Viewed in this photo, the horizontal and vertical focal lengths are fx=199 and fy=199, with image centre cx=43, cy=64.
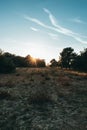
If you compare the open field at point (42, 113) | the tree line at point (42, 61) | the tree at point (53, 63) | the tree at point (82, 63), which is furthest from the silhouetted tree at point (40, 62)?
the open field at point (42, 113)

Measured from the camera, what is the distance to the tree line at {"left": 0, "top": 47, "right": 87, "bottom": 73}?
37.3 meters

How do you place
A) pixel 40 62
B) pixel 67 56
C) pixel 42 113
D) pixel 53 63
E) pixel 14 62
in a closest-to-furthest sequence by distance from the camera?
pixel 42 113
pixel 14 62
pixel 67 56
pixel 40 62
pixel 53 63

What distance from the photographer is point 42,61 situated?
9775 centimetres

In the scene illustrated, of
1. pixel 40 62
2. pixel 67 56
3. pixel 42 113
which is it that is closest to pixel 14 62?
pixel 40 62

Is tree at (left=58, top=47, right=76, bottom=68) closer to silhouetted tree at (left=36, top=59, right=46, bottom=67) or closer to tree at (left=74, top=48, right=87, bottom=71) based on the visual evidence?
silhouetted tree at (left=36, top=59, right=46, bottom=67)

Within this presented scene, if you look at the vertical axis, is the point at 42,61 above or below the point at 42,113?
above

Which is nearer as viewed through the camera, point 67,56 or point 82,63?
point 82,63

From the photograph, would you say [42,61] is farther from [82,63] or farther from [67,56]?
[82,63]

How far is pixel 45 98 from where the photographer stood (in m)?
12.8

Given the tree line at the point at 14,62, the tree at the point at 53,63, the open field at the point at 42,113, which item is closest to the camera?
the open field at the point at 42,113

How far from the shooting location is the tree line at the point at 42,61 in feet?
122

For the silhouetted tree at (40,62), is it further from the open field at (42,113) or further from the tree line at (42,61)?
the open field at (42,113)

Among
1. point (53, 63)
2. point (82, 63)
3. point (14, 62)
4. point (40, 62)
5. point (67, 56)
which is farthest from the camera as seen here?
point (53, 63)

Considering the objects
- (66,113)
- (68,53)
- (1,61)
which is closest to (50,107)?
(66,113)
